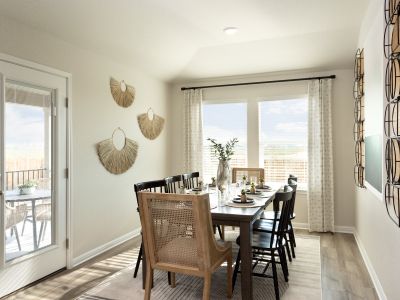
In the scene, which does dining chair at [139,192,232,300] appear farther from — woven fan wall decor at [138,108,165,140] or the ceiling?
woven fan wall decor at [138,108,165,140]

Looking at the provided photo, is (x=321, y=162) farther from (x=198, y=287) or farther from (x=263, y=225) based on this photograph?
(x=198, y=287)

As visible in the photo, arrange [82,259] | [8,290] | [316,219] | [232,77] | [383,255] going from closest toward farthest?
[383,255]
[8,290]
[82,259]
[316,219]
[232,77]

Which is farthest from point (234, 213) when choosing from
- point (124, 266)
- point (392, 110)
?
point (124, 266)

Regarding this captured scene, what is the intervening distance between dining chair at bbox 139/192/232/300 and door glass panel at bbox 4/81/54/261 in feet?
4.68

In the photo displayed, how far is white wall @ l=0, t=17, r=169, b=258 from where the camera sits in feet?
10.3

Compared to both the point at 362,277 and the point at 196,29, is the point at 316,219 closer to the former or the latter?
the point at 362,277

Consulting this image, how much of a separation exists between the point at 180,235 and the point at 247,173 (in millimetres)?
2609

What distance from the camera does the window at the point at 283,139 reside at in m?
5.07

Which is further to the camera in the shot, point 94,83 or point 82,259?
point 94,83

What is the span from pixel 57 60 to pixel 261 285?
3.11 m

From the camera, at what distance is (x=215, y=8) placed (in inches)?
133

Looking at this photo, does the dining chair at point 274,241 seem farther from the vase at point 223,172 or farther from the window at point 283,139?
the window at point 283,139

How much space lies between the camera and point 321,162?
4801mm

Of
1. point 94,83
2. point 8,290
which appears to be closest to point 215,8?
point 94,83
